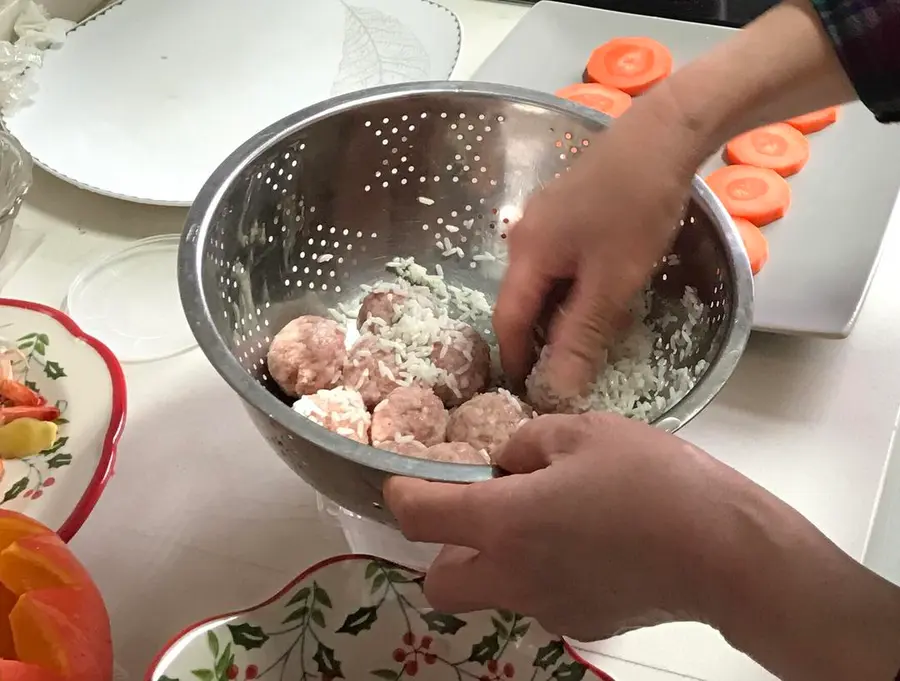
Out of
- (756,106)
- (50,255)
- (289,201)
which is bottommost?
(50,255)

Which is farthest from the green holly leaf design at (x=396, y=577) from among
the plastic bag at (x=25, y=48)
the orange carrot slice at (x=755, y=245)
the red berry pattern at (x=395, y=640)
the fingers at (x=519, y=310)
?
the plastic bag at (x=25, y=48)

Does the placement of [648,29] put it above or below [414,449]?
above

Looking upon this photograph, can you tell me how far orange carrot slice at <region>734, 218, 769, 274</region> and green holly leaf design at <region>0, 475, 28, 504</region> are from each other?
24.4 inches

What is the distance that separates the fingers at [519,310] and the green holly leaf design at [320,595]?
0.24 metres

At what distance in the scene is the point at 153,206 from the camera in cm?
90

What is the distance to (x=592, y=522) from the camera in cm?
43

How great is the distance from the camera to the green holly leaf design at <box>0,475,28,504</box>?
0.64 meters

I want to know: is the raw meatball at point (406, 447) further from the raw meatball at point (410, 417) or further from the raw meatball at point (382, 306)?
the raw meatball at point (382, 306)

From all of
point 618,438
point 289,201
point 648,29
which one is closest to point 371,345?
point 289,201

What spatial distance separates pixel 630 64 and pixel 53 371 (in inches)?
27.6

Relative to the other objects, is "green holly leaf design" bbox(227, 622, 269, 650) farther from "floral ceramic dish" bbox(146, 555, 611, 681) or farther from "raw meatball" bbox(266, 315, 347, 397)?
"raw meatball" bbox(266, 315, 347, 397)

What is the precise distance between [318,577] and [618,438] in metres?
0.21

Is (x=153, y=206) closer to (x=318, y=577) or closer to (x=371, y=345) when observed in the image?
(x=371, y=345)

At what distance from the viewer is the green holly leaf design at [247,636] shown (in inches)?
19.9
